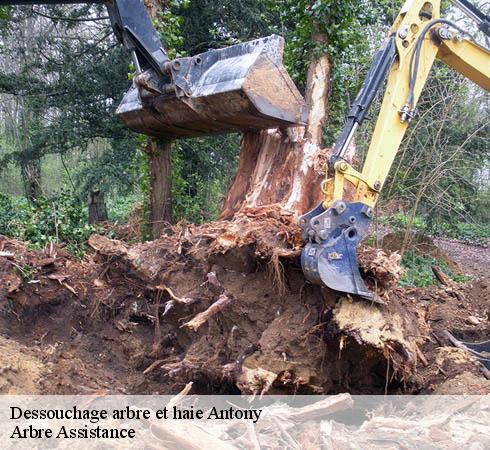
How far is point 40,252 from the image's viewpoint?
5352mm

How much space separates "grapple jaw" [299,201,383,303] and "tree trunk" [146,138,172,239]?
400cm

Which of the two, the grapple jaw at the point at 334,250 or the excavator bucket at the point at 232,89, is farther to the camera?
the excavator bucket at the point at 232,89

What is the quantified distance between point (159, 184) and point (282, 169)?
2858mm

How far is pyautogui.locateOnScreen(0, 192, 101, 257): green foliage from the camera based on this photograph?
712cm

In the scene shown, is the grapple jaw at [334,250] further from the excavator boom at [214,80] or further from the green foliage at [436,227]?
the green foliage at [436,227]

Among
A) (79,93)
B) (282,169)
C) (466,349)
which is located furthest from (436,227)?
(79,93)

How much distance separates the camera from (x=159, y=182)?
7629mm

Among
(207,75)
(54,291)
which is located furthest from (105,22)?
(54,291)

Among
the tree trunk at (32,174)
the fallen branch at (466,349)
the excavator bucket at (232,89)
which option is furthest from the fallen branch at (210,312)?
the tree trunk at (32,174)

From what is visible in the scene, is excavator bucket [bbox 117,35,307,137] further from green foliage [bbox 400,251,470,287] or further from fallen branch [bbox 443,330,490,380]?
green foliage [bbox 400,251,470,287]

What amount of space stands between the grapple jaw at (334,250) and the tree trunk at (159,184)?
13.1 ft

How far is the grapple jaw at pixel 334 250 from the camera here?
3.68m

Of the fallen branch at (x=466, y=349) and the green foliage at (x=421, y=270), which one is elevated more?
the green foliage at (x=421, y=270)

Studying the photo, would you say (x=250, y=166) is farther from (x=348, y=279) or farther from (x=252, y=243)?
(x=348, y=279)
